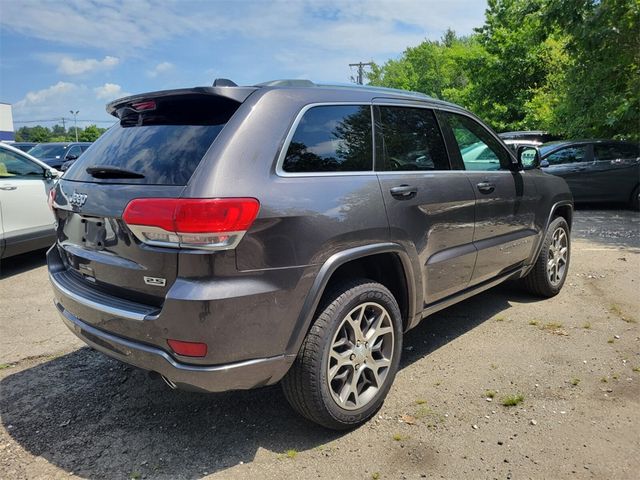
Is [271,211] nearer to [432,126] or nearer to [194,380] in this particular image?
[194,380]

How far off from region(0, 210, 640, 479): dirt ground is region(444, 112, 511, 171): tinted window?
1.40m

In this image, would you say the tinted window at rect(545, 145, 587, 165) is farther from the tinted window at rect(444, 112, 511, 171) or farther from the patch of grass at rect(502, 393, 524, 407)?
the patch of grass at rect(502, 393, 524, 407)

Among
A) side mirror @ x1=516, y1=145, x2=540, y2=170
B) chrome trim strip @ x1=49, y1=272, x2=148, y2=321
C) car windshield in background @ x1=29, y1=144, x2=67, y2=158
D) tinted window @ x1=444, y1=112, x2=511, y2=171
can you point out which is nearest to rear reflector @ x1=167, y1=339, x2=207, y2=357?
chrome trim strip @ x1=49, y1=272, x2=148, y2=321

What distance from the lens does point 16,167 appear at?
21.1ft

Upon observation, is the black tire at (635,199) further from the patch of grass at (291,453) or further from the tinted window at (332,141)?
the patch of grass at (291,453)

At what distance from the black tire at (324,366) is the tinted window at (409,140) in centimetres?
82

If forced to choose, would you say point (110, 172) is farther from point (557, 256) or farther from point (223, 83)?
point (557, 256)

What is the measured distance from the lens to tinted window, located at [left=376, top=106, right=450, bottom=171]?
124 inches

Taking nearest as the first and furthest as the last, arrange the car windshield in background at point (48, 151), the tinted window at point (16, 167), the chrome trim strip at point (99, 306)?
1. the chrome trim strip at point (99, 306)
2. the tinted window at point (16, 167)
3. the car windshield in background at point (48, 151)

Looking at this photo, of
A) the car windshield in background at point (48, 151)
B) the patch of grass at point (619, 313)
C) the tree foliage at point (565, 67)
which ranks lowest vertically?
the patch of grass at point (619, 313)

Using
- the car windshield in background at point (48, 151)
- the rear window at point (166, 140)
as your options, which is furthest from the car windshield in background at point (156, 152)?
the car windshield in background at point (48, 151)

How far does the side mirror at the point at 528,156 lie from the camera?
4.55 meters

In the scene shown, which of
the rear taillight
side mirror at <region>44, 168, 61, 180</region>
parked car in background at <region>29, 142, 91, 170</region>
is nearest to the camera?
the rear taillight

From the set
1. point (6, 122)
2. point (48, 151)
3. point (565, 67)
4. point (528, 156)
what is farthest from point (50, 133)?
point (528, 156)
